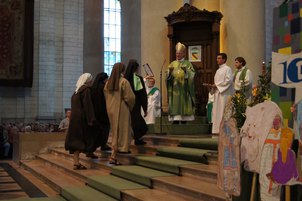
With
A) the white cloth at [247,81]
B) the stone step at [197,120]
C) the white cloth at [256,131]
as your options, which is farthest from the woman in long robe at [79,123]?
the white cloth at [256,131]

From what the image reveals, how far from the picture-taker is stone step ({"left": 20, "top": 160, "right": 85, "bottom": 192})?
8.02 m

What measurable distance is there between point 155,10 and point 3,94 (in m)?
8.53

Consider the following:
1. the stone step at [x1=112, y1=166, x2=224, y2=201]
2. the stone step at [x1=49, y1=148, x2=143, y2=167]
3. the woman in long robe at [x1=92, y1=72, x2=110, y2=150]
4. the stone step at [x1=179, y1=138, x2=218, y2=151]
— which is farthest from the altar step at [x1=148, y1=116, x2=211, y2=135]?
the stone step at [x1=112, y1=166, x2=224, y2=201]

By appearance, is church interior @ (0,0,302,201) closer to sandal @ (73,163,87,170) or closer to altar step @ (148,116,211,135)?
altar step @ (148,116,211,135)

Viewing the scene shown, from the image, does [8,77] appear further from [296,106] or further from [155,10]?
[296,106]

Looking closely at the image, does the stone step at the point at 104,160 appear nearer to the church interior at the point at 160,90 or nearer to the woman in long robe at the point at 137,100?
the church interior at the point at 160,90

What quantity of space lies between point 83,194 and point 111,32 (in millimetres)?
23565

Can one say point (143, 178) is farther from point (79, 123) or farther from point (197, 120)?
point (197, 120)

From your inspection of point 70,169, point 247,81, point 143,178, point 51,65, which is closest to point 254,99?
point 143,178

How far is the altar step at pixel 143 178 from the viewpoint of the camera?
5.68 m

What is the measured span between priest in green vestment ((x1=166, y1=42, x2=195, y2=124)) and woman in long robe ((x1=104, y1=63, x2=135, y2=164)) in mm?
2484

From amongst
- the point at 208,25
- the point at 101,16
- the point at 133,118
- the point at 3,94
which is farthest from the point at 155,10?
the point at 101,16

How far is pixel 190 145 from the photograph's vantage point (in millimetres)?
7801

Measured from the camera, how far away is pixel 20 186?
8.66m
